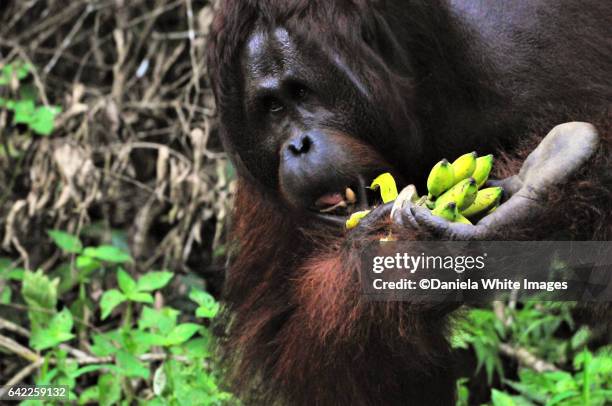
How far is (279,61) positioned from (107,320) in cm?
160

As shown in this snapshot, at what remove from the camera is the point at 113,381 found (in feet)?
10.2

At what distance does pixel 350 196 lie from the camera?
2607 mm

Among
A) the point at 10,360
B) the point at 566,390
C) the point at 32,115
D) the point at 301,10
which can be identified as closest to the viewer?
the point at 301,10

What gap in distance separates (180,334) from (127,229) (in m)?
1.40

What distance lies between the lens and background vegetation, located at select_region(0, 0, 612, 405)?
3129 mm

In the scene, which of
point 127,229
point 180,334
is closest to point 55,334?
point 180,334

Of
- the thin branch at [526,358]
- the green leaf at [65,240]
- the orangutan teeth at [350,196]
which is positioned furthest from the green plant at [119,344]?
the thin branch at [526,358]

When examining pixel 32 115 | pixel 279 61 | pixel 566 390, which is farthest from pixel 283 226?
pixel 32 115

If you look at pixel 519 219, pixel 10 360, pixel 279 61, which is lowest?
pixel 10 360

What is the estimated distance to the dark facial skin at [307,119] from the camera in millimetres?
2574

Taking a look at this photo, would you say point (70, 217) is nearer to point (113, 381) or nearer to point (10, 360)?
point (10, 360)

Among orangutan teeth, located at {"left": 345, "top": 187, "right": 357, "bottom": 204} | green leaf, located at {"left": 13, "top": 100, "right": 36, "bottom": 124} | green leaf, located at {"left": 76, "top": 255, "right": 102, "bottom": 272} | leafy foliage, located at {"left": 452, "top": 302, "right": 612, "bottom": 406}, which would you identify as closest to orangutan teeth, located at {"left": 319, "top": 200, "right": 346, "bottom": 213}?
orangutan teeth, located at {"left": 345, "top": 187, "right": 357, "bottom": 204}

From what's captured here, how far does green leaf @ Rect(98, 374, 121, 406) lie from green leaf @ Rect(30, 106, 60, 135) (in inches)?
51.9

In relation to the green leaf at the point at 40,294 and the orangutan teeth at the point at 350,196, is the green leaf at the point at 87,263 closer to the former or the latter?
the green leaf at the point at 40,294
